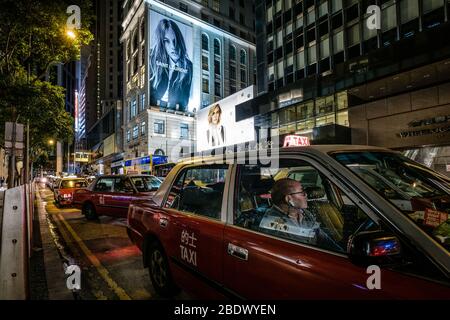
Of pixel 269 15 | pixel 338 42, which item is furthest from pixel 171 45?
pixel 338 42

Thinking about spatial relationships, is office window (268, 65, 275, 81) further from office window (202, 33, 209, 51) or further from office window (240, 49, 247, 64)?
office window (240, 49, 247, 64)

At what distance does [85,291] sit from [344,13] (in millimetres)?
25213

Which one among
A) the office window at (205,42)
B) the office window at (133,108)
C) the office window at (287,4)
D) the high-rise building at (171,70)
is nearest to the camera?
the office window at (287,4)

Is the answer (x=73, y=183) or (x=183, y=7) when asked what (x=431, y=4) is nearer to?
(x=73, y=183)

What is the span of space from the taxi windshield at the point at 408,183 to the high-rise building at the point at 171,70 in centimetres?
4235

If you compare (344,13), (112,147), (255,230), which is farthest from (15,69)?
(112,147)

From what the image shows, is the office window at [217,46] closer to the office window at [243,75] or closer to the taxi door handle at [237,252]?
the office window at [243,75]

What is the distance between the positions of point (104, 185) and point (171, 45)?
43258 mm

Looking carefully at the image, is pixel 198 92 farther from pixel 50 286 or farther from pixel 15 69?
pixel 50 286

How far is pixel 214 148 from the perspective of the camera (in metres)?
38.5

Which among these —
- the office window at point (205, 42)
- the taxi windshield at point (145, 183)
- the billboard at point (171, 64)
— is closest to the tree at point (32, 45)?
the taxi windshield at point (145, 183)

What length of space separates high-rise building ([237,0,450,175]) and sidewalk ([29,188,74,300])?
18.0 metres

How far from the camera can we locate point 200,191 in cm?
351

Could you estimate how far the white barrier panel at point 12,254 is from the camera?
2.63 metres
